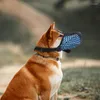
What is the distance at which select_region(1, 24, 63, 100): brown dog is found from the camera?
2129 millimetres

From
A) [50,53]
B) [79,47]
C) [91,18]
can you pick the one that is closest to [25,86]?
[50,53]

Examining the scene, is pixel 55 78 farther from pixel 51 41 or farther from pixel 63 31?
pixel 63 31

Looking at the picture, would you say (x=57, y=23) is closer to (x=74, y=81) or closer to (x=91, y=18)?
(x=91, y=18)

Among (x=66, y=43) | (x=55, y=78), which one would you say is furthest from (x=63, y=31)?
(x=55, y=78)

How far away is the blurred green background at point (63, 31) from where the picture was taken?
8.29 feet

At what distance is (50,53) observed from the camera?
2.18 metres

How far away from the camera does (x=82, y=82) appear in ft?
8.41

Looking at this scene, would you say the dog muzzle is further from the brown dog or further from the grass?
the grass

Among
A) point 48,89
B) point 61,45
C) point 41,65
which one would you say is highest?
point 61,45

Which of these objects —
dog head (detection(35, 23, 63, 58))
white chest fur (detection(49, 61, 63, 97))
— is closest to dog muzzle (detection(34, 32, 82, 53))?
dog head (detection(35, 23, 63, 58))

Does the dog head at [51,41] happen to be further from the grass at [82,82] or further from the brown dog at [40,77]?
the grass at [82,82]

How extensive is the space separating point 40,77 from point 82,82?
1.81 ft

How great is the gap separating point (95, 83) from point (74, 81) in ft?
0.59

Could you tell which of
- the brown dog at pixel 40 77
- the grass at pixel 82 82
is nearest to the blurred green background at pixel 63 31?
the grass at pixel 82 82
